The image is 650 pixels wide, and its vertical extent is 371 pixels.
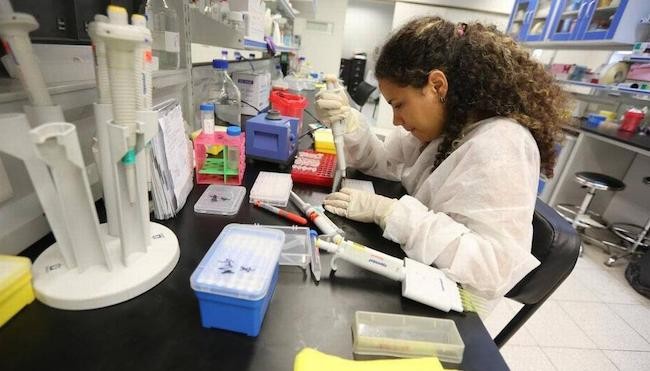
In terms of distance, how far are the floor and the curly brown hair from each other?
1135mm

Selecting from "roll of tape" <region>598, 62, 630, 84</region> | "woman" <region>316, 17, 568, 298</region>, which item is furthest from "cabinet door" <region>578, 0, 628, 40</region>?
"woman" <region>316, 17, 568, 298</region>

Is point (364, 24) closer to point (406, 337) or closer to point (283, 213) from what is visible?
point (283, 213)

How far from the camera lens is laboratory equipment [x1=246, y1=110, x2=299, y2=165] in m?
1.04

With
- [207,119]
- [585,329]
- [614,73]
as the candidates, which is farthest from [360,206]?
[614,73]

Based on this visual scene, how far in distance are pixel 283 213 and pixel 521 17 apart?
5.08m

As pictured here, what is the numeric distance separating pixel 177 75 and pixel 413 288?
3.33 feet

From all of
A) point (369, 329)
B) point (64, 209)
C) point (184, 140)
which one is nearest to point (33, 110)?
point (64, 209)

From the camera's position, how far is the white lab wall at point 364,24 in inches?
302

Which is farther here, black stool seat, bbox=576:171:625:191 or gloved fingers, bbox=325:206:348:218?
black stool seat, bbox=576:171:625:191

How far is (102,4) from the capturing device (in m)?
0.60

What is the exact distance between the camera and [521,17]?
4.30m

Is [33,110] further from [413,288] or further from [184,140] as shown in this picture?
[413,288]

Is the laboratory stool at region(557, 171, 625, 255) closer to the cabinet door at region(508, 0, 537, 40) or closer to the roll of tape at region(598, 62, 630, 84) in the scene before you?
the roll of tape at region(598, 62, 630, 84)

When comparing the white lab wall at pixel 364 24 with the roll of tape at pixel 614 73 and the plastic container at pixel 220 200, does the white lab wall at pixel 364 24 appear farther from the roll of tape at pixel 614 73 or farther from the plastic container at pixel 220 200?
the plastic container at pixel 220 200
